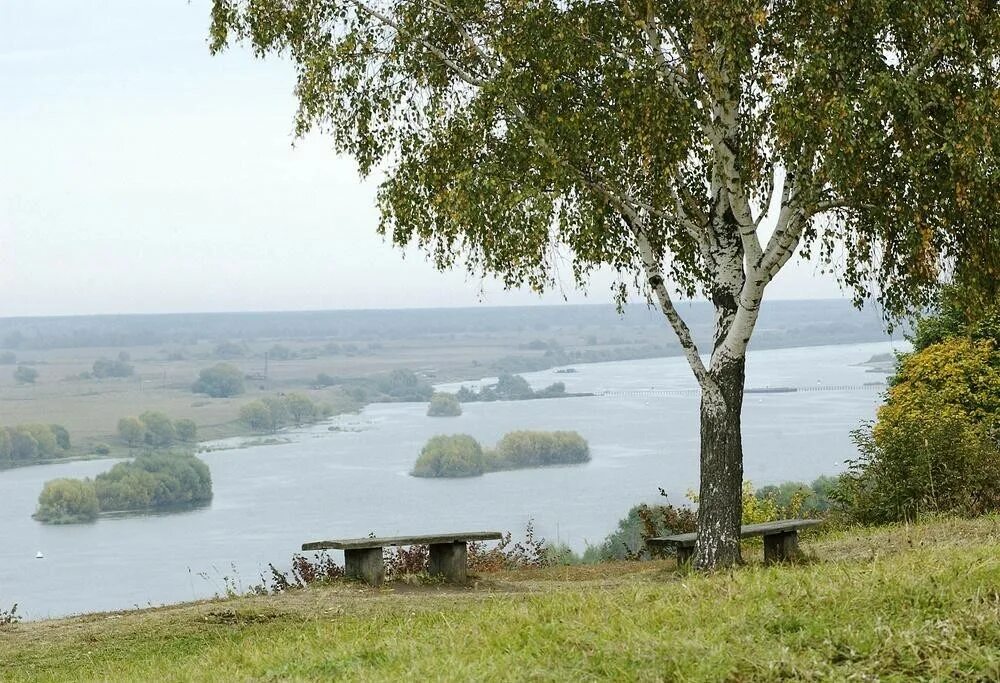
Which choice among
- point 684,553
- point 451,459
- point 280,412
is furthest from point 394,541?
point 280,412

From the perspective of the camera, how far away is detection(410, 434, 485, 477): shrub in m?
78.8

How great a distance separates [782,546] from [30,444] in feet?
307

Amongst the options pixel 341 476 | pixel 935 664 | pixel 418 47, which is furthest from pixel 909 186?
pixel 341 476

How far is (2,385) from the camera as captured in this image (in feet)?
421

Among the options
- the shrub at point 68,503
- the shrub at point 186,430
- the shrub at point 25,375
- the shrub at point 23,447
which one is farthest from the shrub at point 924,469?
the shrub at point 25,375

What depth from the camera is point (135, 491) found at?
77500 millimetres

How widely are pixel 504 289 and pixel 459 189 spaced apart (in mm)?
1873

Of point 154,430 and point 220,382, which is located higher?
point 220,382

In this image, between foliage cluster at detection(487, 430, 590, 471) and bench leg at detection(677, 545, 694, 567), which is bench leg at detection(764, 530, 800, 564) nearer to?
bench leg at detection(677, 545, 694, 567)

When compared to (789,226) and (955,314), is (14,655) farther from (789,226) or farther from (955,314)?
(955,314)

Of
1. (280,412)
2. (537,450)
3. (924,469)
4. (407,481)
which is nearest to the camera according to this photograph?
(924,469)

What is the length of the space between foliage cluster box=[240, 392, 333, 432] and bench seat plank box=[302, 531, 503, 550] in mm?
101693

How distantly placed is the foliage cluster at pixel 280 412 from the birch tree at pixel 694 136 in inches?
4008

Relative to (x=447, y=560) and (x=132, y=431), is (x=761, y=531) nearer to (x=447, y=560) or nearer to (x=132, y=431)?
(x=447, y=560)
